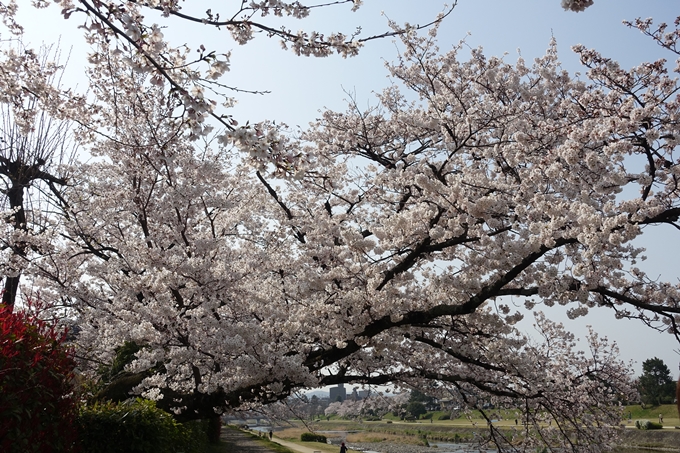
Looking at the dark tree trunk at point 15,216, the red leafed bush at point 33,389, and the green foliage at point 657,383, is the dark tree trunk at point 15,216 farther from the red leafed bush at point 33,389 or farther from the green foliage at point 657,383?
the green foliage at point 657,383

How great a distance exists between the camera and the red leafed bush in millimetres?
3453

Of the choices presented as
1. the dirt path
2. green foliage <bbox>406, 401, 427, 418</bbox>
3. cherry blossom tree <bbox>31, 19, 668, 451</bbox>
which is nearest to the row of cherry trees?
cherry blossom tree <bbox>31, 19, 668, 451</bbox>

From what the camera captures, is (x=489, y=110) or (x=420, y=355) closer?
(x=489, y=110)

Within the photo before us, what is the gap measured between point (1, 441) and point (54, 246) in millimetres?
6795

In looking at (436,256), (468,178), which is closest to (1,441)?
(468,178)

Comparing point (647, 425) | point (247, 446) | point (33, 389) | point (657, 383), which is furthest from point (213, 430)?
point (657, 383)

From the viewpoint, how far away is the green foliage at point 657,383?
3519 cm

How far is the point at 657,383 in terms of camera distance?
118ft

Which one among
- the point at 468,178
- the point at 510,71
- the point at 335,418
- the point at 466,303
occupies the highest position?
the point at 510,71

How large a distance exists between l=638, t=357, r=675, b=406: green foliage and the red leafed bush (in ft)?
130

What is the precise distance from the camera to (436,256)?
28.0ft

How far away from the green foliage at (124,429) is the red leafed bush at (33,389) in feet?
2.66

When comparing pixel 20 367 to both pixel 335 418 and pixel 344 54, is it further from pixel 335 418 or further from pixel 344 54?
pixel 335 418

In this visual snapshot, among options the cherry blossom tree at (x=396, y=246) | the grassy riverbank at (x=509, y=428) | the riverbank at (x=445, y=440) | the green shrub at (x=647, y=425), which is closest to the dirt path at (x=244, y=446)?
the grassy riverbank at (x=509, y=428)
